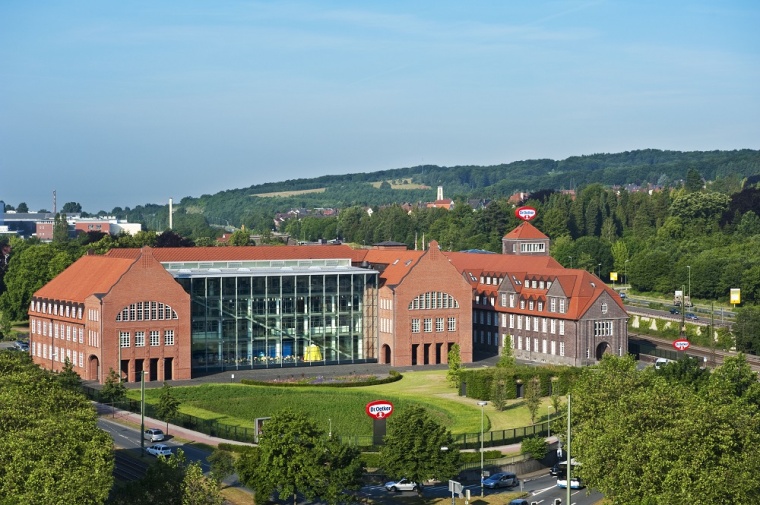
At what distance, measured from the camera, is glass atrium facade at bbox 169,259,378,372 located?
117125mm

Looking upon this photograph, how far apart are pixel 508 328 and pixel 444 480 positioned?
60.0m

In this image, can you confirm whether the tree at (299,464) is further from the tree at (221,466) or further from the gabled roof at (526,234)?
the gabled roof at (526,234)

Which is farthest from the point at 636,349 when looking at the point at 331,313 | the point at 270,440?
the point at 270,440

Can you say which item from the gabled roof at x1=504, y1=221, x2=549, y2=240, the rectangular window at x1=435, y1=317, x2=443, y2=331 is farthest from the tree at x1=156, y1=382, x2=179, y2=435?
the gabled roof at x1=504, y1=221, x2=549, y2=240

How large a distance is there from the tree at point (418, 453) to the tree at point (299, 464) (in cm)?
385

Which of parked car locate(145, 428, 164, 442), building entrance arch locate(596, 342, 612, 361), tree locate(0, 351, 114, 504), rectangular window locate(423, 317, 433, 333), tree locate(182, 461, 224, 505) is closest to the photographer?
tree locate(0, 351, 114, 504)

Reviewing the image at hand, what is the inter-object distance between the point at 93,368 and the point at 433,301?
3278cm

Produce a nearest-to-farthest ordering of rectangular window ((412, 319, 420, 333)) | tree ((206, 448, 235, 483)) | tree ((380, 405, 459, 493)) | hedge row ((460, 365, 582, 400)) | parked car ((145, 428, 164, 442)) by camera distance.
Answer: tree ((206, 448, 235, 483)) → tree ((380, 405, 459, 493)) → parked car ((145, 428, 164, 442)) → hedge row ((460, 365, 582, 400)) → rectangular window ((412, 319, 420, 333))

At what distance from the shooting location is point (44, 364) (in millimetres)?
121000

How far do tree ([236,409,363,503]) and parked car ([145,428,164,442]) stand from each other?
15938mm

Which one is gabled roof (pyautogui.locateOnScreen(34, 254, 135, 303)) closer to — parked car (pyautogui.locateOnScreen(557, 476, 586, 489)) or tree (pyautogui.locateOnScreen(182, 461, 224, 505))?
parked car (pyautogui.locateOnScreen(557, 476, 586, 489))

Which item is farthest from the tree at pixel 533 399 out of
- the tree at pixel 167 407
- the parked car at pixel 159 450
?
the parked car at pixel 159 450

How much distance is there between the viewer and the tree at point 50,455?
2258 inches

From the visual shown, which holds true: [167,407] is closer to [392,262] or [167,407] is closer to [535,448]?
[535,448]
